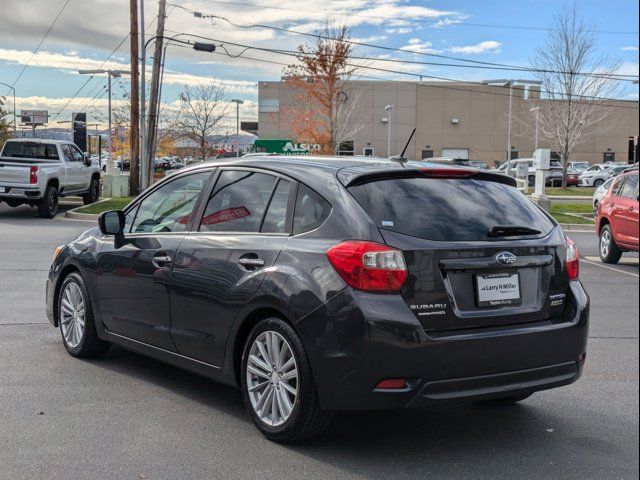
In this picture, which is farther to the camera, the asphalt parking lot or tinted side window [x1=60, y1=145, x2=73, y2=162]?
tinted side window [x1=60, y1=145, x2=73, y2=162]

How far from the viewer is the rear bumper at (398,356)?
3.77 meters

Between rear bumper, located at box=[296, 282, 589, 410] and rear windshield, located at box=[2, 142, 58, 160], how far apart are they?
65.7 feet

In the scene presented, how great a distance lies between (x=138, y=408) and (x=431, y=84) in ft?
224

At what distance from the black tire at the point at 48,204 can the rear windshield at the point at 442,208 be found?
1816 cm

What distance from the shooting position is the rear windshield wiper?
4.16 metres

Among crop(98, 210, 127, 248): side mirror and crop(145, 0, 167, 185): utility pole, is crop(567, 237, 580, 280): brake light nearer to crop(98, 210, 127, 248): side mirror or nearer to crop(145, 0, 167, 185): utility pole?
crop(98, 210, 127, 248): side mirror

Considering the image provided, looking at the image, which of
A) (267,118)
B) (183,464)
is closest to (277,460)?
(183,464)

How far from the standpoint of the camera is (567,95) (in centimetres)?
3803

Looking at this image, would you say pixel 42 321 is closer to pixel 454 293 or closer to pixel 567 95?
pixel 454 293

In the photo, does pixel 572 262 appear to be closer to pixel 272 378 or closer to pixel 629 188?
pixel 272 378

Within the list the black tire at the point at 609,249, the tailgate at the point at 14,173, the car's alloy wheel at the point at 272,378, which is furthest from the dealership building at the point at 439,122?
the car's alloy wheel at the point at 272,378

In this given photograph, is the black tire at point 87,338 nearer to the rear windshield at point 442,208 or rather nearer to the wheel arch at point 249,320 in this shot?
the wheel arch at point 249,320

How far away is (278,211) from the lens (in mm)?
4520

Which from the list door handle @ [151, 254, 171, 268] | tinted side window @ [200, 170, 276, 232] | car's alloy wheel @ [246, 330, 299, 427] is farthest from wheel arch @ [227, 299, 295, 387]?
door handle @ [151, 254, 171, 268]
